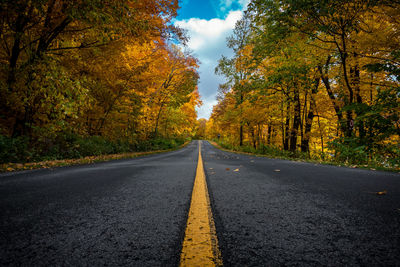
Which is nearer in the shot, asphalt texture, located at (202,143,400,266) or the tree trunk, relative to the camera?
asphalt texture, located at (202,143,400,266)

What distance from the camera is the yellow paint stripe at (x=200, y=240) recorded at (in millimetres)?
947

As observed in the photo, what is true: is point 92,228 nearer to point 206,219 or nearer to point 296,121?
point 206,219

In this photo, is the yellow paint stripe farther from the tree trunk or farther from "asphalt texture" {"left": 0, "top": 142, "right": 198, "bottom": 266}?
the tree trunk

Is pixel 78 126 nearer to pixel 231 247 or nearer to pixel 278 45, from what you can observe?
pixel 231 247

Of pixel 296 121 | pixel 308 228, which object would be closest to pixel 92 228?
pixel 308 228

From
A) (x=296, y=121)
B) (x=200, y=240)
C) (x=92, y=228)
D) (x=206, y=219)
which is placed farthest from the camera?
(x=296, y=121)

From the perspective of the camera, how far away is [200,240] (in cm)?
117

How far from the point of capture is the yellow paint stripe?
0.95m

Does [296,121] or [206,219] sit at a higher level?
[296,121]

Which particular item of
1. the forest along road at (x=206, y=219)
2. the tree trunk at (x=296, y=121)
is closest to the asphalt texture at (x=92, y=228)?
the forest along road at (x=206, y=219)

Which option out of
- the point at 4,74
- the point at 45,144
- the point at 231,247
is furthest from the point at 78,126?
the point at 231,247

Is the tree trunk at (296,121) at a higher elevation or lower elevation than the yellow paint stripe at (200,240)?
higher

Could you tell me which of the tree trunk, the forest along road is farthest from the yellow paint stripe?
the tree trunk

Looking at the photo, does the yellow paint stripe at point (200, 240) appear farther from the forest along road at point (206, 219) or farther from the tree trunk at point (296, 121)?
the tree trunk at point (296, 121)
